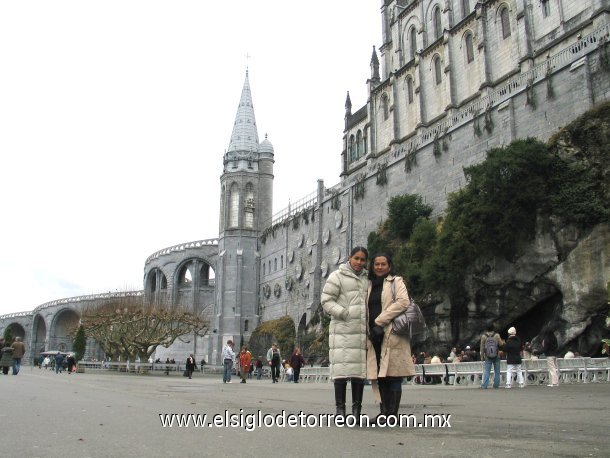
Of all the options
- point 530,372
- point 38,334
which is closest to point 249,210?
point 530,372

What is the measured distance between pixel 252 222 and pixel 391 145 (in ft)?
60.7

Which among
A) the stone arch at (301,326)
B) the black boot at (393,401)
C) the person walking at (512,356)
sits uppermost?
the stone arch at (301,326)

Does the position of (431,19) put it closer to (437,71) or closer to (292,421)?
Answer: (437,71)

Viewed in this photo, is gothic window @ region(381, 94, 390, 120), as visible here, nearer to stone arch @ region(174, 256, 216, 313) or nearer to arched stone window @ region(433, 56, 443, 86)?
arched stone window @ region(433, 56, 443, 86)

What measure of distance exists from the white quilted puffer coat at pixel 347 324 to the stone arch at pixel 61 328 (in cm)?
9161

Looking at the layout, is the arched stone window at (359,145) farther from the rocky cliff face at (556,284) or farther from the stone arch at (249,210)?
the rocky cliff face at (556,284)

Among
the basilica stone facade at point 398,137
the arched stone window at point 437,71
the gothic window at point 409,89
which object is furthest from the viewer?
the gothic window at point 409,89

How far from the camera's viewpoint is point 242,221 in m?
58.9

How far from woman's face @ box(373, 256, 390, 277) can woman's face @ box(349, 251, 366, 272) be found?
155 millimetres

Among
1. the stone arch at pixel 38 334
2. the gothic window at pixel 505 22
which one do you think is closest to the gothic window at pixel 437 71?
the gothic window at pixel 505 22

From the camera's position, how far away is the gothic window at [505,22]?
3730 centimetres

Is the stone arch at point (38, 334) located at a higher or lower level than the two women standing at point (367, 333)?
higher

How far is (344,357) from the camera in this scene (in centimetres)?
634

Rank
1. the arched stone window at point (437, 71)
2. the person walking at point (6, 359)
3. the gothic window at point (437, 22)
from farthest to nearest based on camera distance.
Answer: the gothic window at point (437, 22) → the arched stone window at point (437, 71) → the person walking at point (6, 359)
